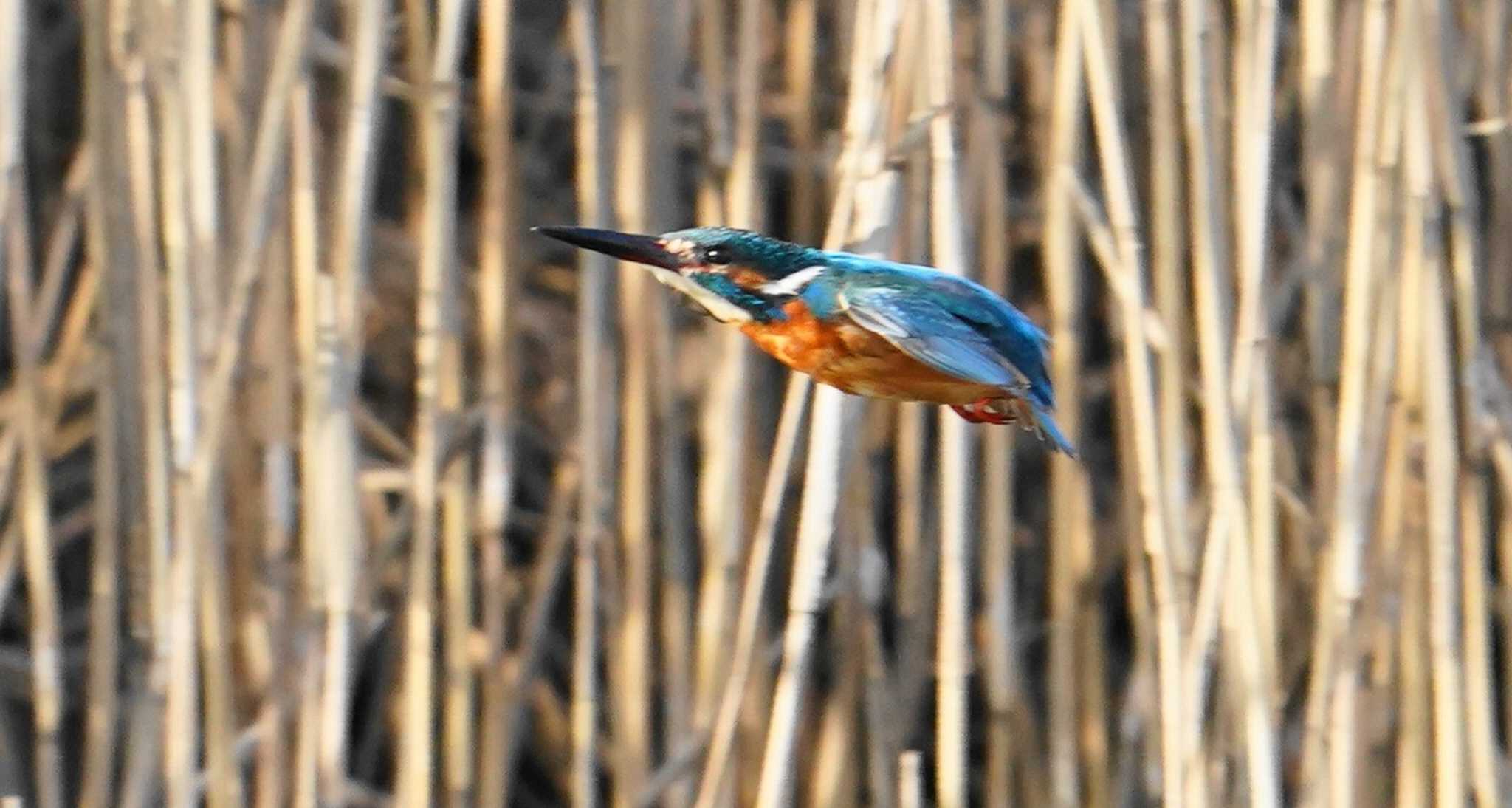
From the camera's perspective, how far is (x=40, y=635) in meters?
1.78

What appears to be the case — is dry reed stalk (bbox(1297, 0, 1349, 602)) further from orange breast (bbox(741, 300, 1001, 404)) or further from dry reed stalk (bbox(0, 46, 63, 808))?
dry reed stalk (bbox(0, 46, 63, 808))

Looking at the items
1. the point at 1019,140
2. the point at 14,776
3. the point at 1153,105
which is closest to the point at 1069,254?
the point at 1153,105

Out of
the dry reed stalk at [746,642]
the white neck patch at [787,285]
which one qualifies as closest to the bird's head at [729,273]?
the white neck patch at [787,285]

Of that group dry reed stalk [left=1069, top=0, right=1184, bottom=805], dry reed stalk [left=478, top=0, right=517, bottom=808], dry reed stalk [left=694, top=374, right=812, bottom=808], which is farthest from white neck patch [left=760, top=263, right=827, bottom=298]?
dry reed stalk [left=478, top=0, right=517, bottom=808]

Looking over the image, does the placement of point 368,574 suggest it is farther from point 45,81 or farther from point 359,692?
point 45,81

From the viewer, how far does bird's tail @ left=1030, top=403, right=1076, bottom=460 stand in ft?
3.65

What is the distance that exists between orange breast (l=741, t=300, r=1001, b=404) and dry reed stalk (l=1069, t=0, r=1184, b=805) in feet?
1.62

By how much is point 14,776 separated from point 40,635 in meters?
0.34

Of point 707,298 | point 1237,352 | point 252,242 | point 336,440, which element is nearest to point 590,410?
point 336,440

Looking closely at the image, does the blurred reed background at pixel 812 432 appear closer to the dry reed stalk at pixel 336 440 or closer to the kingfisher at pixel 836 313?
the dry reed stalk at pixel 336 440

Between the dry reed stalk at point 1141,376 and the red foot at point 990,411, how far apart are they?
16.5 inches

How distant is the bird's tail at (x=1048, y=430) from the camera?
3.65 feet

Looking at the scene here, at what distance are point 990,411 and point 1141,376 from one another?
0.44 metres

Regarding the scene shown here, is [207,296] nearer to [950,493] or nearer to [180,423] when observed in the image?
[180,423]
